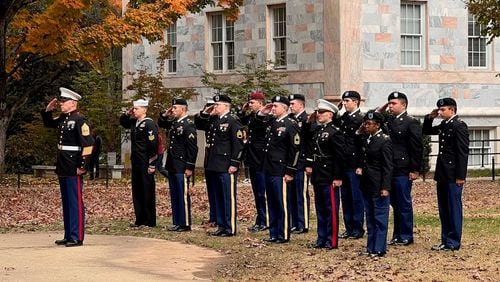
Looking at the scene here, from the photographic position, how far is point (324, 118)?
16391mm

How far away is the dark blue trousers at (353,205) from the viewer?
17.8m

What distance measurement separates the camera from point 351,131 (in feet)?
A: 57.9

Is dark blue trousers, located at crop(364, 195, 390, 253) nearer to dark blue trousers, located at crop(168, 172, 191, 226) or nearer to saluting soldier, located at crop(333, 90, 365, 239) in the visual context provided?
saluting soldier, located at crop(333, 90, 365, 239)

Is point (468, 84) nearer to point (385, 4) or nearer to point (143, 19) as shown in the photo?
point (385, 4)

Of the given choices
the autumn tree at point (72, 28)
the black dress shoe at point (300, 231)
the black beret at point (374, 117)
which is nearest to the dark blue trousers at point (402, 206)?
the black beret at point (374, 117)

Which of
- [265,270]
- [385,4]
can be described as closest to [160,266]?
[265,270]

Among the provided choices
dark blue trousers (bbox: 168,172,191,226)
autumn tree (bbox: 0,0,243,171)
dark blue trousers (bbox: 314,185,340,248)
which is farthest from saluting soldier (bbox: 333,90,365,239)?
autumn tree (bbox: 0,0,243,171)

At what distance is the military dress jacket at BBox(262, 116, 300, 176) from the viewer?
17.5m

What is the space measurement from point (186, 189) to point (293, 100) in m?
2.47

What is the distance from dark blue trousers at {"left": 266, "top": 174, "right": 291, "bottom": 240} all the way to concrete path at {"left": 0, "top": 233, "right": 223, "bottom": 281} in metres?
1.23

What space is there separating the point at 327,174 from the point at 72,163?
12.0 feet

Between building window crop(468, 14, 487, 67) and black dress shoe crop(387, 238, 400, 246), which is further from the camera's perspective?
building window crop(468, 14, 487, 67)

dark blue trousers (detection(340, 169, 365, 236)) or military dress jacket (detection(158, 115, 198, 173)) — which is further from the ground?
military dress jacket (detection(158, 115, 198, 173))

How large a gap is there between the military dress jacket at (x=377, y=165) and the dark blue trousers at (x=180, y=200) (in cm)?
430
